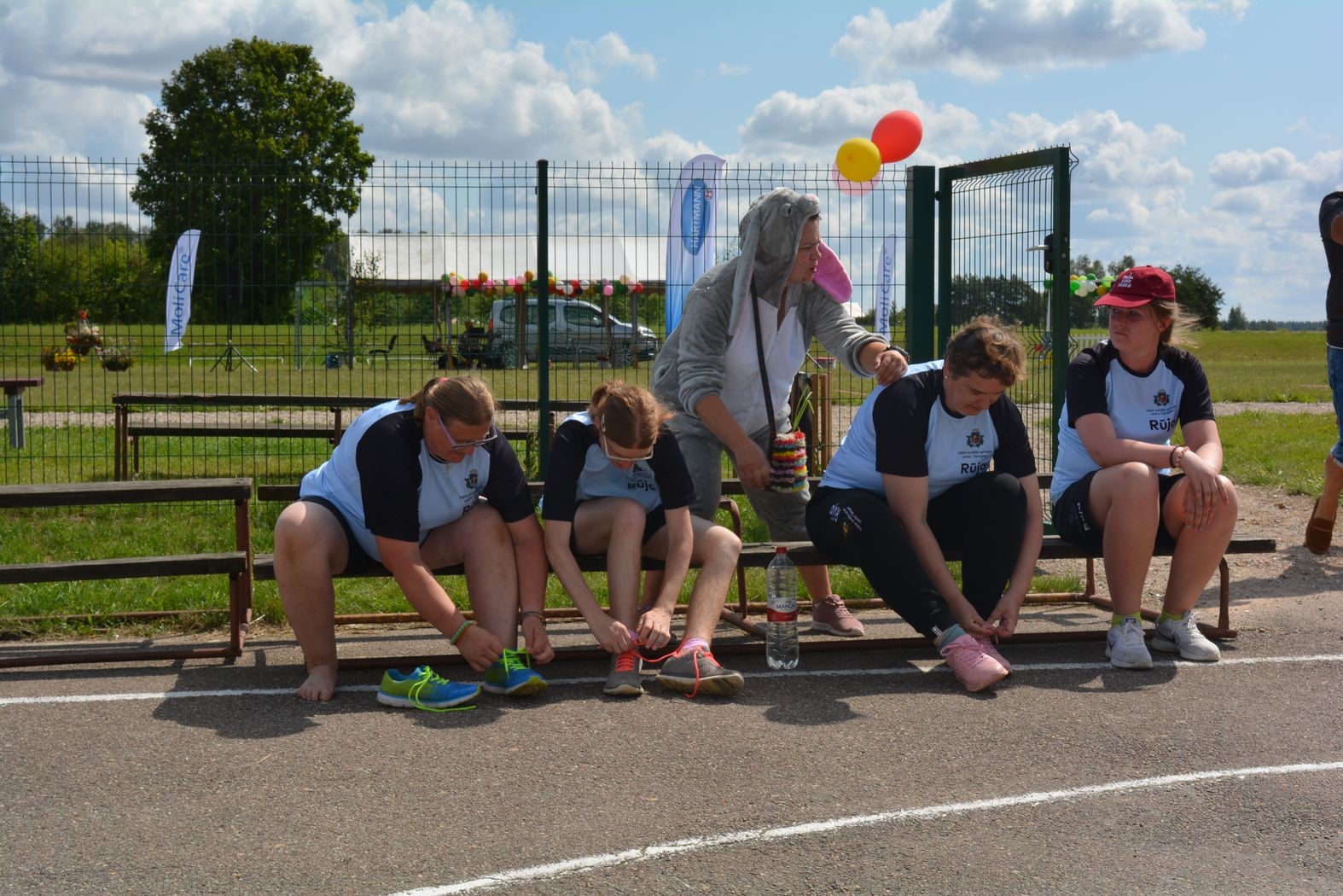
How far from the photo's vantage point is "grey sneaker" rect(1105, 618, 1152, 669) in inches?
211

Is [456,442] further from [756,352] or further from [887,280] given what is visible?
[887,280]

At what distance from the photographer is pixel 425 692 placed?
4770 mm

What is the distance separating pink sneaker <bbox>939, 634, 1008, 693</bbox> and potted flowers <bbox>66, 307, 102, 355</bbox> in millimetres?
6199

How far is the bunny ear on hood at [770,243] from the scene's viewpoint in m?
5.67

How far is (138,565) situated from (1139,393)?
4.09 meters

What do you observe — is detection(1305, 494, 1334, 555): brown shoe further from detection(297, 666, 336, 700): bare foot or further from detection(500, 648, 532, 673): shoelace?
detection(297, 666, 336, 700): bare foot

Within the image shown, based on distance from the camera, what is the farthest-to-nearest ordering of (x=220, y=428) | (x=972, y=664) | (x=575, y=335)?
(x=220, y=428) < (x=575, y=335) < (x=972, y=664)

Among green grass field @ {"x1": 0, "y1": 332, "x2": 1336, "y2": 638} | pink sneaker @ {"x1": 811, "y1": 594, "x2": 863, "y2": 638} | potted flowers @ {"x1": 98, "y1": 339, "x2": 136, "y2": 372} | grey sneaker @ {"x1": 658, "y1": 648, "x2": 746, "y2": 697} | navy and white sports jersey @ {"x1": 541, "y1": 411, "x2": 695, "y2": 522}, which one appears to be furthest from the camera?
potted flowers @ {"x1": 98, "y1": 339, "x2": 136, "y2": 372}

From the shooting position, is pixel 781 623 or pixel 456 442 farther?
pixel 781 623

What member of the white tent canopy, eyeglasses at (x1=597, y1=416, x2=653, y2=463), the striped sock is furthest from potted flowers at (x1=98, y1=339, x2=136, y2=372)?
the striped sock

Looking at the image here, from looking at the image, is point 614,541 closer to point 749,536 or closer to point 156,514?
point 749,536

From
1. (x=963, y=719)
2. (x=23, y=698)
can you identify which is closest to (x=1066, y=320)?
(x=963, y=719)

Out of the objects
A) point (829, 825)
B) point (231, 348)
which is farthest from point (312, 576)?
point (231, 348)

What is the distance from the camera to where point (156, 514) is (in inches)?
354
